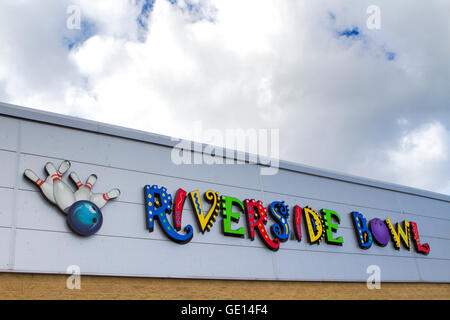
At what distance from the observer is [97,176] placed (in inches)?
330

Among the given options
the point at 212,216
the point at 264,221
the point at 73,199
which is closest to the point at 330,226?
the point at 264,221

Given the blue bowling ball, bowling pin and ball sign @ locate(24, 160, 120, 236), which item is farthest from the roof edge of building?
the blue bowling ball

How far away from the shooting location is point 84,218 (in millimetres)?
7746

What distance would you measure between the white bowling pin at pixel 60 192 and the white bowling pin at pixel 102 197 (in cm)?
38

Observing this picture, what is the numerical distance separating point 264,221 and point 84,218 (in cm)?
399

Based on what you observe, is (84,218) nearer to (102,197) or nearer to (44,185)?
(102,197)

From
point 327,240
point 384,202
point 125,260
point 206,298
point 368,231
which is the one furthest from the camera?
point 384,202

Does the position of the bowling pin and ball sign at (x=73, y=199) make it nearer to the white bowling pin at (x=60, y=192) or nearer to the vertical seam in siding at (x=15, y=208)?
the white bowling pin at (x=60, y=192)

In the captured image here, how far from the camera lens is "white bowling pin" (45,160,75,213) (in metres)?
7.73

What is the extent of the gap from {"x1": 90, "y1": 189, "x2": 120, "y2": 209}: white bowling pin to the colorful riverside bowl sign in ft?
2.14

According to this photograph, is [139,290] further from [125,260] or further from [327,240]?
[327,240]

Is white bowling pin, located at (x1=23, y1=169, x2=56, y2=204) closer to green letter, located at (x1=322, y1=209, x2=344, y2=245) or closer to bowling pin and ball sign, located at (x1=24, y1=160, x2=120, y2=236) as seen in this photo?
bowling pin and ball sign, located at (x1=24, y1=160, x2=120, y2=236)
